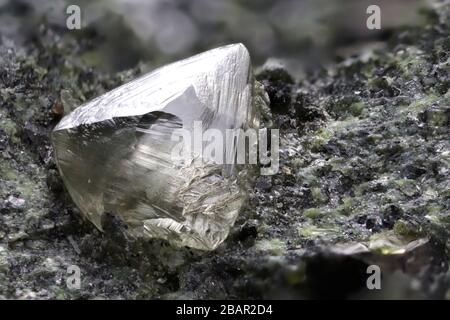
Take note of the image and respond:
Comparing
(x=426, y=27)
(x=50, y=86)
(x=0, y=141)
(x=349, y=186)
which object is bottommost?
(x=349, y=186)

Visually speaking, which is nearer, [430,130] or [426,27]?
[430,130]

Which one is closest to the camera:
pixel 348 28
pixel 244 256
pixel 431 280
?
pixel 431 280

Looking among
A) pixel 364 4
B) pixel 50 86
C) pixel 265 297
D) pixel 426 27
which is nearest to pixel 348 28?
pixel 364 4

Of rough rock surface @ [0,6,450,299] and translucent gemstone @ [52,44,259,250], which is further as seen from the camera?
translucent gemstone @ [52,44,259,250]

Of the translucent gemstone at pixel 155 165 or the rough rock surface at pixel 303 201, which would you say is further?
the translucent gemstone at pixel 155 165

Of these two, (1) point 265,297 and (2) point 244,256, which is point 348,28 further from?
(1) point 265,297
